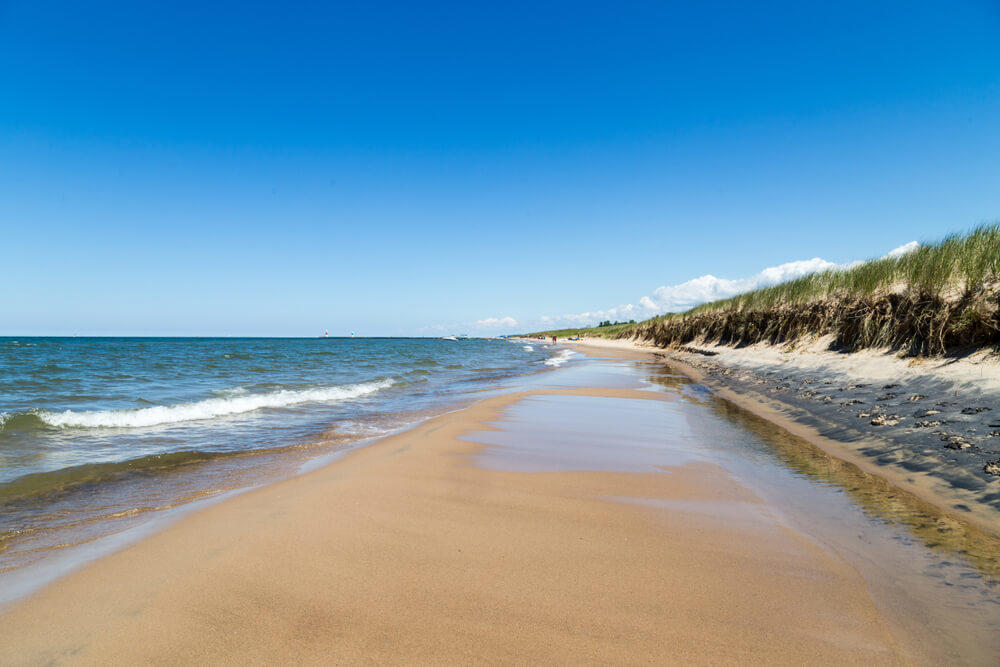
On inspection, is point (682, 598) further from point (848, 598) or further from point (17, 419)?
point (17, 419)

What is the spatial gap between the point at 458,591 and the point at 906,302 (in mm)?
12285

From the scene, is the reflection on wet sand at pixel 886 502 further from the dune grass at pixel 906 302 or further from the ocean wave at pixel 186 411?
the ocean wave at pixel 186 411

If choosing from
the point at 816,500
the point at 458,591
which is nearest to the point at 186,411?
the point at 458,591

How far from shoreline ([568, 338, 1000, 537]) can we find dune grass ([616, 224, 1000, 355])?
72 cm

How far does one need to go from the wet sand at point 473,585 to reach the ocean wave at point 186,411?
641cm

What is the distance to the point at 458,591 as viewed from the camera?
2.61m

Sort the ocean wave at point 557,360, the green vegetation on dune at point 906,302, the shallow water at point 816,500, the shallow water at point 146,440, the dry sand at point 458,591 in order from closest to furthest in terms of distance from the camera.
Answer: the dry sand at point 458,591 < the shallow water at point 816,500 < the shallow water at point 146,440 < the green vegetation on dune at point 906,302 < the ocean wave at point 557,360

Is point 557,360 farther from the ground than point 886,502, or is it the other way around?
point 557,360

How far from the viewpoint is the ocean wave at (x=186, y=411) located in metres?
8.60

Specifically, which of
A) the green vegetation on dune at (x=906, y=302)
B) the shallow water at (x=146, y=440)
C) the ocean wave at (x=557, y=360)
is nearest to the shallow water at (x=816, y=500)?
the shallow water at (x=146, y=440)

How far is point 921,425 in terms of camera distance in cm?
528

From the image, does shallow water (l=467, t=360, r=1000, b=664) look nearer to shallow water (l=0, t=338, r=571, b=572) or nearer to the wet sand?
the wet sand

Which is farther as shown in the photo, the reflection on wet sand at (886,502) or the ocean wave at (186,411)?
the ocean wave at (186,411)

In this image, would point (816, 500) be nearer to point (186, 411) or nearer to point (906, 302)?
point (906, 302)
